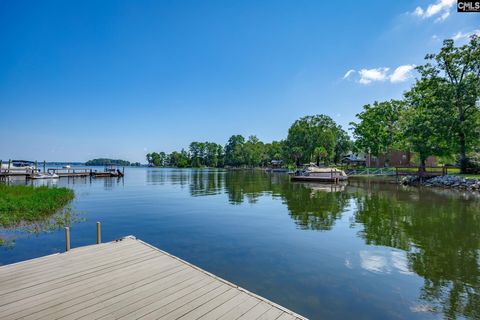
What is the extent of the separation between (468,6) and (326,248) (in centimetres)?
1186

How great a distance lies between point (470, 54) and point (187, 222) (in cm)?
4355

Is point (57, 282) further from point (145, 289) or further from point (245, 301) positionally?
point (245, 301)

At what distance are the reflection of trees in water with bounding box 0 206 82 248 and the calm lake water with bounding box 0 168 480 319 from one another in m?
0.08

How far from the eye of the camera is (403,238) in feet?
39.2

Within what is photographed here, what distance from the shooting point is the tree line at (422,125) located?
3384cm

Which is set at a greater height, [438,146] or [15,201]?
[438,146]

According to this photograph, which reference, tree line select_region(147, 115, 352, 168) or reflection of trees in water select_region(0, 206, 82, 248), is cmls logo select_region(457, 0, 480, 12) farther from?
tree line select_region(147, 115, 352, 168)

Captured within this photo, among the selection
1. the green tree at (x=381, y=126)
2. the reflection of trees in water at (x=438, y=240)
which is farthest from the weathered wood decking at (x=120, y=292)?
the green tree at (x=381, y=126)

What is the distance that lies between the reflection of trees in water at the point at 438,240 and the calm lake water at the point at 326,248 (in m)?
0.04

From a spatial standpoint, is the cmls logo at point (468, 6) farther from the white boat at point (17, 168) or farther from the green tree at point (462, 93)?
the white boat at point (17, 168)

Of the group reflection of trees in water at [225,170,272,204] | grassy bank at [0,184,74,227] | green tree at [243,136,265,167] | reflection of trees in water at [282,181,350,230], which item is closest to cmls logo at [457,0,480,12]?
reflection of trees in water at [282,181,350,230]

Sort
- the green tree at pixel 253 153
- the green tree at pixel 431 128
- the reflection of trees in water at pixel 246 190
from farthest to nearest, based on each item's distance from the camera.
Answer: the green tree at pixel 253 153 → the green tree at pixel 431 128 → the reflection of trees in water at pixel 246 190

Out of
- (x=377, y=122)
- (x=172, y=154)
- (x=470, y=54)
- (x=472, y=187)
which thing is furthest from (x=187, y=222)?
(x=172, y=154)

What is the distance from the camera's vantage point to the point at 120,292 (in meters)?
5.31
